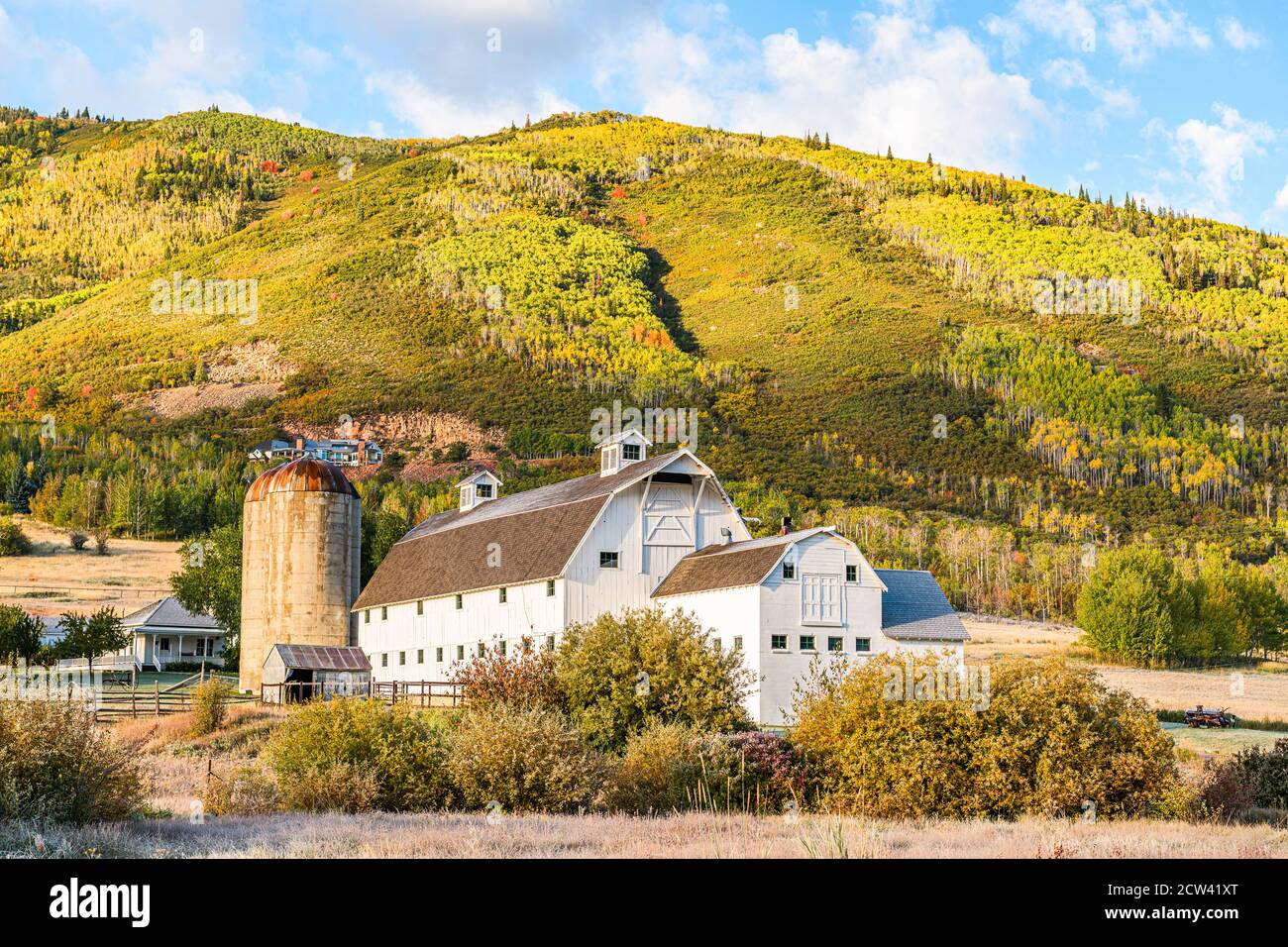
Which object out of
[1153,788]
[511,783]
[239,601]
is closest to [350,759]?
[511,783]

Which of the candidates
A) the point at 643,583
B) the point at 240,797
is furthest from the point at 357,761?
the point at 643,583

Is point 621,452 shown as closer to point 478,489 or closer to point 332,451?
point 478,489

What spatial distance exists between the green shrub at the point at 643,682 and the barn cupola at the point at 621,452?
22.5 metres

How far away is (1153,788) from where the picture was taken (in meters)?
28.0

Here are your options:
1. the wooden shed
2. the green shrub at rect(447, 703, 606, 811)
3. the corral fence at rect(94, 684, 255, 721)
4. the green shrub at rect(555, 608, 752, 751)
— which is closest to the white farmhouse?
the wooden shed

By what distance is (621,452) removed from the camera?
58.6 metres

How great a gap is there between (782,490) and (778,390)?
2194 inches

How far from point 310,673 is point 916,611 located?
24634 millimetres

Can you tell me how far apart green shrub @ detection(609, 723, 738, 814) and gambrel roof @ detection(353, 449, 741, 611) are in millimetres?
21938

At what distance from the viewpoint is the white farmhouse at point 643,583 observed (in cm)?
4691

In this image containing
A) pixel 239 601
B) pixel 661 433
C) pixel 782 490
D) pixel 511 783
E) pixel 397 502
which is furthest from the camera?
pixel 661 433

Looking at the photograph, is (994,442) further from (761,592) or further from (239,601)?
(761,592)

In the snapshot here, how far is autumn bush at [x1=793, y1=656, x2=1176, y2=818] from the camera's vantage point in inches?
1073

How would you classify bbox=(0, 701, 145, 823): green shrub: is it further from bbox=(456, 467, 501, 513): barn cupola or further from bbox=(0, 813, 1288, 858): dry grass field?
bbox=(456, 467, 501, 513): barn cupola
